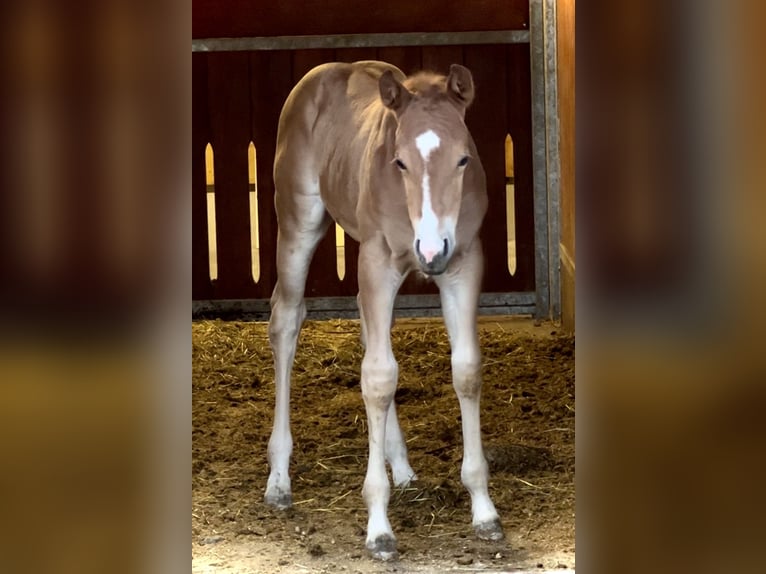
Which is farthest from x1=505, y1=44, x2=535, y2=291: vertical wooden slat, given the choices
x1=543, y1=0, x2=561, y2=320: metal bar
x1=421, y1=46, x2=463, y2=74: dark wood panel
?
x1=421, y1=46, x2=463, y2=74: dark wood panel

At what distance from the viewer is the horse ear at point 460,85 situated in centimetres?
392

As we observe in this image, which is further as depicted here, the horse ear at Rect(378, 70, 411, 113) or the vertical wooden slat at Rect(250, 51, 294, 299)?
the vertical wooden slat at Rect(250, 51, 294, 299)

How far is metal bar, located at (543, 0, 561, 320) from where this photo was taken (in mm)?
7648

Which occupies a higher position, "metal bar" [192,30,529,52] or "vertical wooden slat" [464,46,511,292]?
"metal bar" [192,30,529,52]

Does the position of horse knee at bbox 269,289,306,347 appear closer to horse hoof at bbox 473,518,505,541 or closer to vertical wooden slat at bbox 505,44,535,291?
horse hoof at bbox 473,518,505,541

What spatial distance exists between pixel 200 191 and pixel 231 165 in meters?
0.32

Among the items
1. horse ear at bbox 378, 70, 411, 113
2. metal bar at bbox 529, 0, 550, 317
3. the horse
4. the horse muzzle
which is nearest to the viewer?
the horse muzzle

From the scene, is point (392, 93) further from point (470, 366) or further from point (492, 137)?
point (492, 137)

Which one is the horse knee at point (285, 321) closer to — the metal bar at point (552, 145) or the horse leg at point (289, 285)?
the horse leg at point (289, 285)

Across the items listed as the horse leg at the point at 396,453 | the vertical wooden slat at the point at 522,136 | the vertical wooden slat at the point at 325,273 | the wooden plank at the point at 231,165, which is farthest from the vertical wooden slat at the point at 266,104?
the horse leg at the point at 396,453
